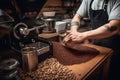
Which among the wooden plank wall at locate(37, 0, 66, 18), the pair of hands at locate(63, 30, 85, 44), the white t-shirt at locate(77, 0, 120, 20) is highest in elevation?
the wooden plank wall at locate(37, 0, 66, 18)

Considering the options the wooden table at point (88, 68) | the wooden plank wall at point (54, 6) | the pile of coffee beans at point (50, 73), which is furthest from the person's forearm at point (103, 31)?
the wooden plank wall at point (54, 6)

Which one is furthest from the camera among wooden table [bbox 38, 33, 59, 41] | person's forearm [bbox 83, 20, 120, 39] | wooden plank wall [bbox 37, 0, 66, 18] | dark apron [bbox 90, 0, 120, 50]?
wooden plank wall [bbox 37, 0, 66, 18]

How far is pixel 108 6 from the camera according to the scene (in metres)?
1.77

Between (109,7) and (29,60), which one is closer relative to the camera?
(29,60)

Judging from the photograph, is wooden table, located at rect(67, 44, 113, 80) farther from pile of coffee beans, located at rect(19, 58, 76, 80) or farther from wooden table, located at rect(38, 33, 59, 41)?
wooden table, located at rect(38, 33, 59, 41)

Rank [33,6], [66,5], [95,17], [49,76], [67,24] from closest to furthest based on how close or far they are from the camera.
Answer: [49,76] → [33,6] → [95,17] → [67,24] → [66,5]

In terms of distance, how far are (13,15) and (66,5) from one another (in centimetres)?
227

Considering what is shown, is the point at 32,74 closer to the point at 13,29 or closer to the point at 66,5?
the point at 13,29

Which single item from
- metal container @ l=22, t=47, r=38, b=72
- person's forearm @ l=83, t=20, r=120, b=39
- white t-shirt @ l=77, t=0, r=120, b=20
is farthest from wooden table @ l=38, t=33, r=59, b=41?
metal container @ l=22, t=47, r=38, b=72

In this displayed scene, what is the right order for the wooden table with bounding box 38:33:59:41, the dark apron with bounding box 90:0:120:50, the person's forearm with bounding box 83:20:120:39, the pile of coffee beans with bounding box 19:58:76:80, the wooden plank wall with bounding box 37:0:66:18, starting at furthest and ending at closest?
the wooden plank wall with bounding box 37:0:66:18 < the wooden table with bounding box 38:33:59:41 < the dark apron with bounding box 90:0:120:50 < the person's forearm with bounding box 83:20:120:39 < the pile of coffee beans with bounding box 19:58:76:80

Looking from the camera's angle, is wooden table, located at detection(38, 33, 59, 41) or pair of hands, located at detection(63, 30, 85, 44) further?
wooden table, located at detection(38, 33, 59, 41)

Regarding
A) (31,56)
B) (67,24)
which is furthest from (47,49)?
(67,24)

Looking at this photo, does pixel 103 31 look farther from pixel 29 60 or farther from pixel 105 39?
pixel 29 60

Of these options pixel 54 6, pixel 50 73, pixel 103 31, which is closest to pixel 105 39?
pixel 103 31
